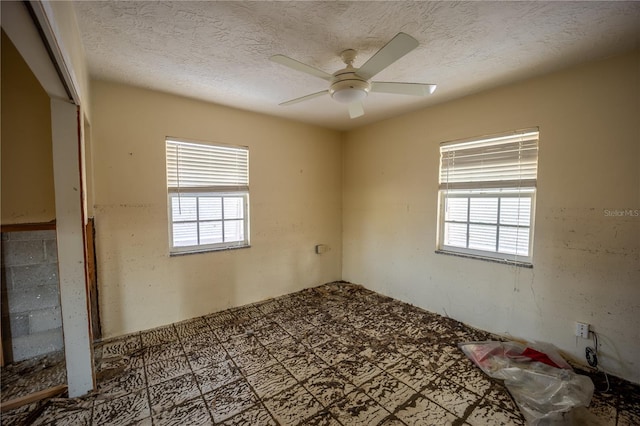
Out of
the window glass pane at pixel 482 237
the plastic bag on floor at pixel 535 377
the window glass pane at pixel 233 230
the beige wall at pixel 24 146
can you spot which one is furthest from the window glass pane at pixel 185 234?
the window glass pane at pixel 482 237

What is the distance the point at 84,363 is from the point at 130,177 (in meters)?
1.57

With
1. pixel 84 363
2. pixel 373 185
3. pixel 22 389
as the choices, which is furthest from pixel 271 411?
pixel 373 185

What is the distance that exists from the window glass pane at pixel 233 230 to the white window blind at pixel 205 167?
42cm

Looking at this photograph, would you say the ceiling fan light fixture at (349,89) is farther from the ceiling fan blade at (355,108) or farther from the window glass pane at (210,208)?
the window glass pane at (210,208)

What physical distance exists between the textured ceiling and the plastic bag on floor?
2318mm

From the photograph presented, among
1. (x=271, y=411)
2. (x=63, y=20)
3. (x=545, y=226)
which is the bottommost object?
(x=271, y=411)

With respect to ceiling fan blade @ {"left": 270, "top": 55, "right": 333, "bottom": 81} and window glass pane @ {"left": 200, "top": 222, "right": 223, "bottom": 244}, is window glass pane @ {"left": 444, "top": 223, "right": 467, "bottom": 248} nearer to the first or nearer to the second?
ceiling fan blade @ {"left": 270, "top": 55, "right": 333, "bottom": 81}

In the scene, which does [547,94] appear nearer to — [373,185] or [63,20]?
[373,185]

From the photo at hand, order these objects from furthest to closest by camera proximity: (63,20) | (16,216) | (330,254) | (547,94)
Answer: (330,254) < (547,94) < (16,216) < (63,20)

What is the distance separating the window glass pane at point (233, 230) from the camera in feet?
10.4

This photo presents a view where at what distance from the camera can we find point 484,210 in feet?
8.84

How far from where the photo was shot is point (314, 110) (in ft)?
10.4

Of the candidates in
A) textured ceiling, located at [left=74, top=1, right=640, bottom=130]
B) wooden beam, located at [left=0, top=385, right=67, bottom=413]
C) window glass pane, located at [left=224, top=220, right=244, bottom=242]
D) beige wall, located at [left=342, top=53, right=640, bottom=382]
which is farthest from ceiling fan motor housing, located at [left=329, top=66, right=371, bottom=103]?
wooden beam, located at [left=0, top=385, right=67, bottom=413]

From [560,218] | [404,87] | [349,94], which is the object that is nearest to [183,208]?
[349,94]
